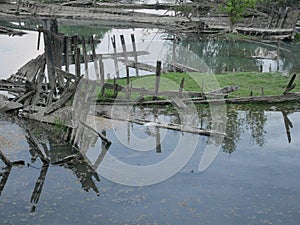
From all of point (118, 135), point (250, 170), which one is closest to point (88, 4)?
point (118, 135)

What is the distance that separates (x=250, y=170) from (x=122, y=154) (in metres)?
3.42

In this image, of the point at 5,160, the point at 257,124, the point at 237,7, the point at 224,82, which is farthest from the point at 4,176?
the point at 237,7

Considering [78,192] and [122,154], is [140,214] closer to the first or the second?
[78,192]

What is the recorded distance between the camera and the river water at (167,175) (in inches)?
378

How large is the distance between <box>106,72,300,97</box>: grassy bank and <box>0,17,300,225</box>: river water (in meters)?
2.16

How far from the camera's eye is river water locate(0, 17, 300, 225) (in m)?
9.61

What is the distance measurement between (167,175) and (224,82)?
9.51 metres

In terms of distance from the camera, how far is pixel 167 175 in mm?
11562

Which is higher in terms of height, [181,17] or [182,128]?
[181,17]

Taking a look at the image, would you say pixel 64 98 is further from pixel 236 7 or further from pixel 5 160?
pixel 236 7

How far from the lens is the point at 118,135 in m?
14.1

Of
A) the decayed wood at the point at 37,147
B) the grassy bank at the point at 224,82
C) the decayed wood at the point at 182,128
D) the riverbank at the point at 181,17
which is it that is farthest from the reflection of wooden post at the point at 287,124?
the riverbank at the point at 181,17

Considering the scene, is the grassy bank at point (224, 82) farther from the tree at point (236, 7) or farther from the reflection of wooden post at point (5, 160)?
the tree at point (236, 7)

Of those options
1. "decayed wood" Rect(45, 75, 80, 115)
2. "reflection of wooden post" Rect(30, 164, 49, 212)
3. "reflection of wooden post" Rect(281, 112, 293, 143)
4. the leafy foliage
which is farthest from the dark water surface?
the leafy foliage
